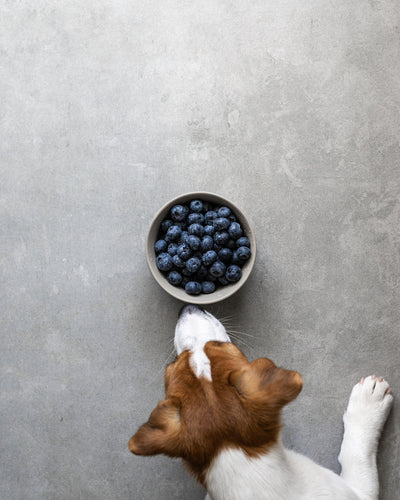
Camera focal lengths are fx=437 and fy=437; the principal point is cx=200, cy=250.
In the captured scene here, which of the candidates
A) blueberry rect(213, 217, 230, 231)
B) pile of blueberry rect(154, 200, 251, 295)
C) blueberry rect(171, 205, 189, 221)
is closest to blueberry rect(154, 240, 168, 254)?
pile of blueberry rect(154, 200, 251, 295)

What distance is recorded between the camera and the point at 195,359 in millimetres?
1229

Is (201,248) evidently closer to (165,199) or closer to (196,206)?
(196,206)

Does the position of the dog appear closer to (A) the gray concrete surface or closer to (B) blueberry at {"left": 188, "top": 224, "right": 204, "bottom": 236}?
(B) blueberry at {"left": 188, "top": 224, "right": 204, "bottom": 236}

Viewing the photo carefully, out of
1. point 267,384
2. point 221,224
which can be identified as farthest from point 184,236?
point 267,384

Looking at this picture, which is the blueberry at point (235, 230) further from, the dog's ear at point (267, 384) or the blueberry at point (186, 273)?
the dog's ear at point (267, 384)

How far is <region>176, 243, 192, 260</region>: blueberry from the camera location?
1576 millimetres

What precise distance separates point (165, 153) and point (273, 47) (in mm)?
662

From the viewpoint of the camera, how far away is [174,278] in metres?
1.62

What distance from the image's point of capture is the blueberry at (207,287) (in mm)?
1636

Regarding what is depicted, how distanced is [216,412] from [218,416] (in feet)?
0.04

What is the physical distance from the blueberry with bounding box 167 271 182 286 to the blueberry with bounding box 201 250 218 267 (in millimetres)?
113

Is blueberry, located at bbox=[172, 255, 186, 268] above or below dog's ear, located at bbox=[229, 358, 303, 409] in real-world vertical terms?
above

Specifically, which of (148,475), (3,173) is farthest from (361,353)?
(3,173)

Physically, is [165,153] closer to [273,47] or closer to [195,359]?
[273,47]
